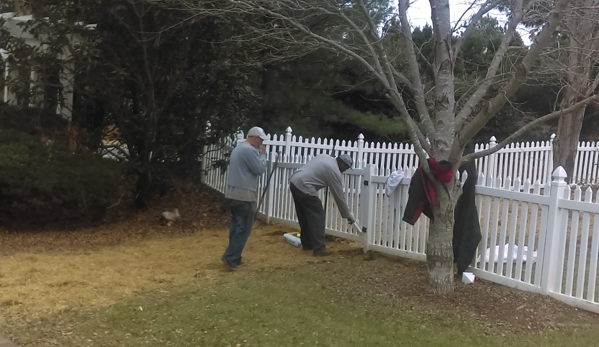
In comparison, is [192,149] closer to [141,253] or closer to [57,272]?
[141,253]

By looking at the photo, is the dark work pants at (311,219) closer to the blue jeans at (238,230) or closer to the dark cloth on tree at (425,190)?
the blue jeans at (238,230)

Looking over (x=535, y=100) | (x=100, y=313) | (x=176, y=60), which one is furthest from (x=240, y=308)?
(x=535, y=100)

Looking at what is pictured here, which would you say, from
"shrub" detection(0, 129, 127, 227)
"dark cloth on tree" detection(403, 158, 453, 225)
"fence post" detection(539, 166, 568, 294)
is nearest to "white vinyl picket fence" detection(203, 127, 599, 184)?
"shrub" detection(0, 129, 127, 227)

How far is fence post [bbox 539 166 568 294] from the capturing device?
18.9ft

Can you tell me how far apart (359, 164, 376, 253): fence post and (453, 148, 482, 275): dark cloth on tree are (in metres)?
1.45

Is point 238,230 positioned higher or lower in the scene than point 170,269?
higher

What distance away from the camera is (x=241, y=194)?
7035 millimetres

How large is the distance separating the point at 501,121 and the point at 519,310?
Result: 14588mm

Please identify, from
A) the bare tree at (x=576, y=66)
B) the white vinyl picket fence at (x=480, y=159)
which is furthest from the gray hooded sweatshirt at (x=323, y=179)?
the bare tree at (x=576, y=66)

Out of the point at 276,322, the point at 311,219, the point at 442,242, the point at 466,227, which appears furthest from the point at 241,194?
the point at 466,227

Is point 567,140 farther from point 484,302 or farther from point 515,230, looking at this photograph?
point 484,302

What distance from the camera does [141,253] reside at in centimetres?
796

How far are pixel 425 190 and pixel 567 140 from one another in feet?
28.8

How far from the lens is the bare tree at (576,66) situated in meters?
6.44
